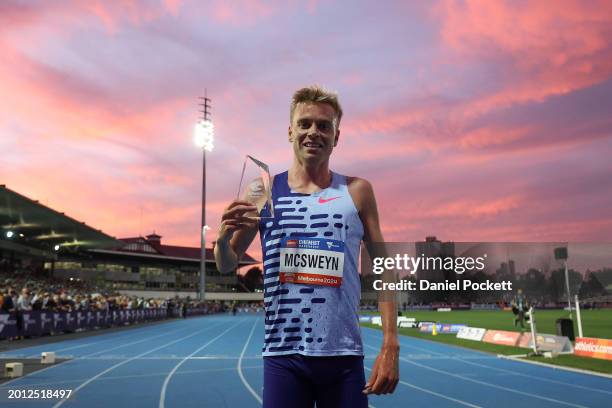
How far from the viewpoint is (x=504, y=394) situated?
948cm

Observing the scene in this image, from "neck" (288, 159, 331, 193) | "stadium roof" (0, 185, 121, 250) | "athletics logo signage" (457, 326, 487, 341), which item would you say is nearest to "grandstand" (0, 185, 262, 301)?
"stadium roof" (0, 185, 121, 250)

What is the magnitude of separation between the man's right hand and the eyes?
16.0 inches

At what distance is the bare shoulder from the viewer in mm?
2377

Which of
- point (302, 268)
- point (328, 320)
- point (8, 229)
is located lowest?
point (328, 320)

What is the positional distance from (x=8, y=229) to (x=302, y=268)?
148 ft

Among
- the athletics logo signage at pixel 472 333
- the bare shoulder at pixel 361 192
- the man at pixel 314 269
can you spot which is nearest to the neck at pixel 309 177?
the man at pixel 314 269

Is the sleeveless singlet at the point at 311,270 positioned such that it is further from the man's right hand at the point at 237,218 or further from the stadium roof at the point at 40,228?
the stadium roof at the point at 40,228

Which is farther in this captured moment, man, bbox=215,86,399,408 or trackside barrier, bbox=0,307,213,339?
trackside barrier, bbox=0,307,213,339

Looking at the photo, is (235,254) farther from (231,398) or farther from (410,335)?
(410,335)

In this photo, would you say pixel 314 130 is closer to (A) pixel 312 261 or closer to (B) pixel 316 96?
(B) pixel 316 96

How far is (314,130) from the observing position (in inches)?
90.4

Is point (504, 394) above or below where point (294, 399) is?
below

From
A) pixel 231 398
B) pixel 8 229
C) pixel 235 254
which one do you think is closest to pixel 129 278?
pixel 8 229

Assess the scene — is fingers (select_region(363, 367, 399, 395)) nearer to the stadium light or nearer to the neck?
the neck
